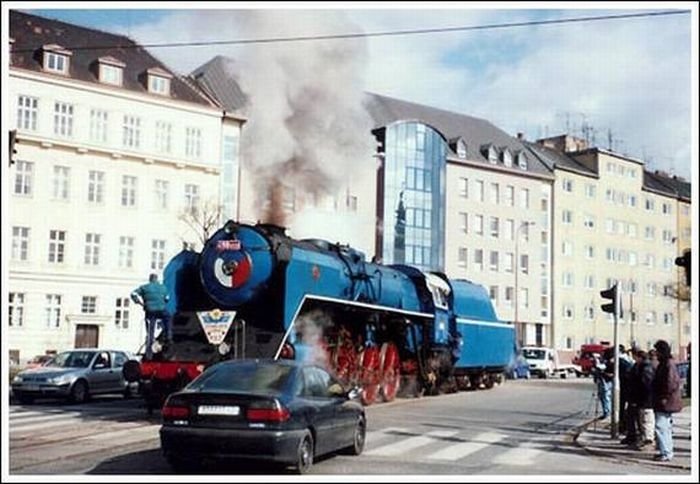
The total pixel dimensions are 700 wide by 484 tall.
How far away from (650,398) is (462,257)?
5415cm

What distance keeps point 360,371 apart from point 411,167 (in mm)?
37501

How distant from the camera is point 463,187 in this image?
230 feet

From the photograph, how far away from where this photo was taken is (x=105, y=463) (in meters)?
11.8

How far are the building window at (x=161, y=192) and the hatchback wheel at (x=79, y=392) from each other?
29404 mm

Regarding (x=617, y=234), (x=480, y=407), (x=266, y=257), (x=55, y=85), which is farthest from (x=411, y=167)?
(x=266, y=257)

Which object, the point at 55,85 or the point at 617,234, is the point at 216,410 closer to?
the point at 55,85

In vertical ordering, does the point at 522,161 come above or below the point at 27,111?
above

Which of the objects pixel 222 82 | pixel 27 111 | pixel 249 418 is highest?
pixel 27 111

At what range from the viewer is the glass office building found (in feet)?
175

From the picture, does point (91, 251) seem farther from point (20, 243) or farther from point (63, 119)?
point (63, 119)

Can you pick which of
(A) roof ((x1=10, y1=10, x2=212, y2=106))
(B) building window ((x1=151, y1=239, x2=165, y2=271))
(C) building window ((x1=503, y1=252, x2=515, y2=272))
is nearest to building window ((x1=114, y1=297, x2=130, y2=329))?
(B) building window ((x1=151, y1=239, x2=165, y2=271))

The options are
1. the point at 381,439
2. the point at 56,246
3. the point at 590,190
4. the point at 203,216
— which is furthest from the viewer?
the point at 590,190

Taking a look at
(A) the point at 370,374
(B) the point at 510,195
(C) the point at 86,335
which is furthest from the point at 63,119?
(B) the point at 510,195

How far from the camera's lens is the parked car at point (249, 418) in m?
10.6
